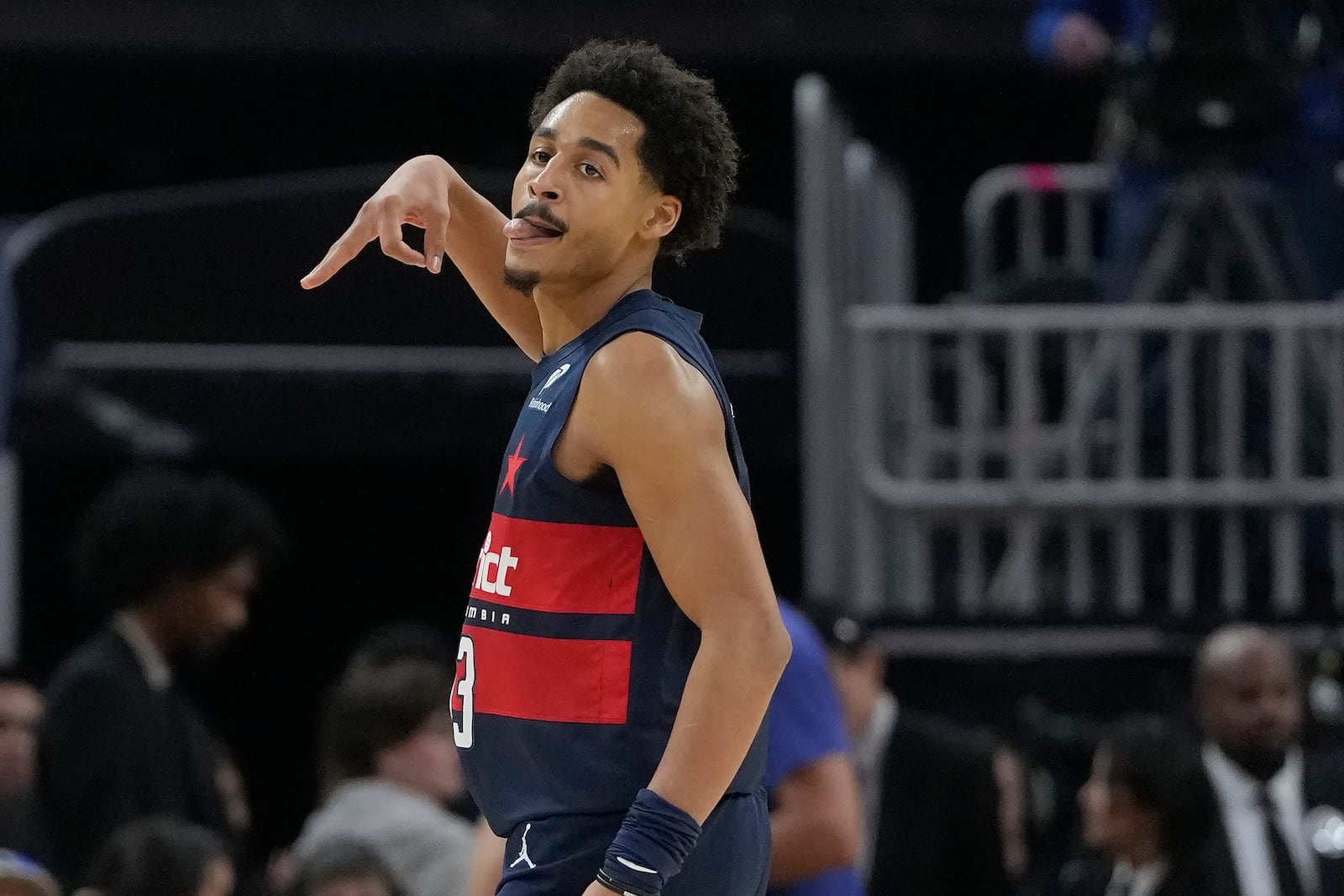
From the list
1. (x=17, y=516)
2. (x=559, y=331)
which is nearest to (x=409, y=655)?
(x=559, y=331)

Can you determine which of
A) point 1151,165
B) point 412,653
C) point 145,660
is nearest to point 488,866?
point 145,660

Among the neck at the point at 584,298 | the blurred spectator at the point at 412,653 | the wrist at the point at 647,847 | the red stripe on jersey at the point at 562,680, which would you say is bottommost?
the wrist at the point at 647,847

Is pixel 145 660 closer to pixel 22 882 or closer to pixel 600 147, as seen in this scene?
pixel 22 882

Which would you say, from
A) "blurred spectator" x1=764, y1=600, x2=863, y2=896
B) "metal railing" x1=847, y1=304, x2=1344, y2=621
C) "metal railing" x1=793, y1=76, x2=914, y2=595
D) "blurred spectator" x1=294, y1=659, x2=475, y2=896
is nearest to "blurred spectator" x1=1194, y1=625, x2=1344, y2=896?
"metal railing" x1=847, y1=304, x2=1344, y2=621

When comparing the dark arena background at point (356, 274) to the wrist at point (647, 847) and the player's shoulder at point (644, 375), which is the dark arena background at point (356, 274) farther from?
the wrist at point (647, 847)

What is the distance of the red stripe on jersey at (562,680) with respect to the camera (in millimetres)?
2402

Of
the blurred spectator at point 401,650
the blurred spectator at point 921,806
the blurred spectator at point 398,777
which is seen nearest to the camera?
the blurred spectator at point 398,777

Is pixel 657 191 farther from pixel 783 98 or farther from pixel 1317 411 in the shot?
pixel 783 98

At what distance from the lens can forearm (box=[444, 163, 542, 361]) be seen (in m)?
2.93

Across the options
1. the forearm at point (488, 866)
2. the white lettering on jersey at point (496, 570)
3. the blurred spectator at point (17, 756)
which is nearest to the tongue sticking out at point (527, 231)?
the white lettering on jersey at point (496, 570)

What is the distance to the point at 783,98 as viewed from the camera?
32.7ft

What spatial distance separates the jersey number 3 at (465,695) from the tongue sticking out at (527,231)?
463 millimetres

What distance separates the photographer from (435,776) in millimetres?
4605

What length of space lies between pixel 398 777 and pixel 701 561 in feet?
7.82
